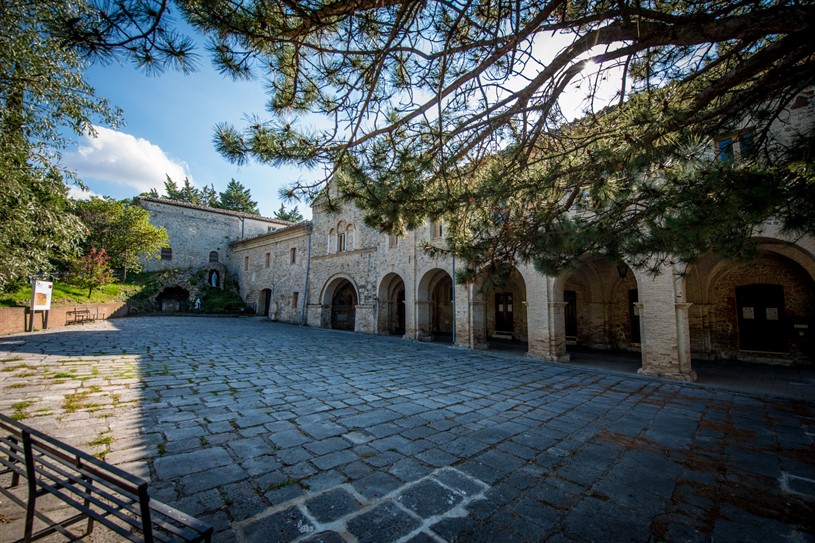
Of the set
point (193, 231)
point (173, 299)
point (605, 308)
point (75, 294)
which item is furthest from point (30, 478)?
point (193, 231)

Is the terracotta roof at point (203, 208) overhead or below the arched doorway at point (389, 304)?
overhead

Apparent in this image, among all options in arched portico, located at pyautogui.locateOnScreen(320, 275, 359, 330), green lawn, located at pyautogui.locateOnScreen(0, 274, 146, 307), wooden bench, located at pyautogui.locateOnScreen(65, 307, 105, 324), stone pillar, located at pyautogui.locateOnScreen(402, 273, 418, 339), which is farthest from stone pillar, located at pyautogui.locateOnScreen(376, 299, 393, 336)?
green lawn, located at pyautogui.locateOnScreen(0, 274, 146, 307)

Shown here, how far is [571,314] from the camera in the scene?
→ 43.2ft

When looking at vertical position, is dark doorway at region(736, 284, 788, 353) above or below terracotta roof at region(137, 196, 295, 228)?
below

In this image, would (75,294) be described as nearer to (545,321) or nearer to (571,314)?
(545,321)

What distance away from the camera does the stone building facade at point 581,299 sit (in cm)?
759

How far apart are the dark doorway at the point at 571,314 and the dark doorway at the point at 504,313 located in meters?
2.29

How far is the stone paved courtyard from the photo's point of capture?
7.25ft

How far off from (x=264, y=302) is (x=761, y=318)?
975 inches

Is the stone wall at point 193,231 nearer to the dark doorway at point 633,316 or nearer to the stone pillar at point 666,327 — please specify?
the dark doorway at point 633,316

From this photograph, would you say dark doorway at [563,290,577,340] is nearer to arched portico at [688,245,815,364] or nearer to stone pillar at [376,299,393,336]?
arched portico at [688,245,815,364]

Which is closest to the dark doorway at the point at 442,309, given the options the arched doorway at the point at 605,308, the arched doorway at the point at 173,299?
the arched doorway at the point at 605,308

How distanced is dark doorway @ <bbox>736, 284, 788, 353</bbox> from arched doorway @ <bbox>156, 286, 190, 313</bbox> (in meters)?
29.2

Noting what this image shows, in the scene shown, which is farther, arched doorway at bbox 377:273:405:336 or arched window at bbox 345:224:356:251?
arched window at bbox 345:224:356:251
